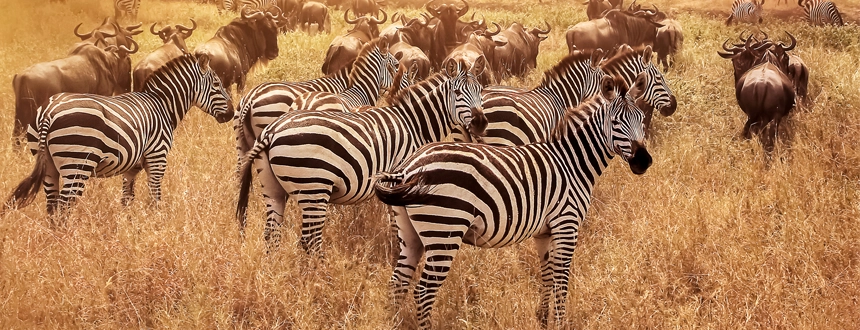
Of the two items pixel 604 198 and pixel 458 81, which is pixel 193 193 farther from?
pixel 604 198

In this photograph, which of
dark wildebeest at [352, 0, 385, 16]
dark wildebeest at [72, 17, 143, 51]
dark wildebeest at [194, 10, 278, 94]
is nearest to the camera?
dark wildebeest at [72, 17, 143, 51]

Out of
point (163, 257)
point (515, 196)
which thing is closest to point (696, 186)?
point (515, 196)

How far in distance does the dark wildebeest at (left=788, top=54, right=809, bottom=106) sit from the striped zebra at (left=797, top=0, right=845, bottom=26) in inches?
297

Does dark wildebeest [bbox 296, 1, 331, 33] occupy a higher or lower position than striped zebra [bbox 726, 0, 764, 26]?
higher

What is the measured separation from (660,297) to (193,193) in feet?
12.1

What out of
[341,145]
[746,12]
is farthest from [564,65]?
[746,12]

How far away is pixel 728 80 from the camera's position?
1168cm

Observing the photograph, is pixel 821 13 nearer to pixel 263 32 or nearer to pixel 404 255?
pixel 263 32

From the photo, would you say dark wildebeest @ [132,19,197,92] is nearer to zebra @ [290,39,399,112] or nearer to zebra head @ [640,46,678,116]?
zebra @ [290,39,399,112]

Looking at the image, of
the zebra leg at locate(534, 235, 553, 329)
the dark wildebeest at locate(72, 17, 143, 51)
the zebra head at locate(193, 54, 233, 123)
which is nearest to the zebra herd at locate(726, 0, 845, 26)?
the dark wildebeest at locate(72, 17, 143, 51)

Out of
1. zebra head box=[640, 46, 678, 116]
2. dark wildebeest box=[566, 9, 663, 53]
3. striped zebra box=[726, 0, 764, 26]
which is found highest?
zebra head box=[640, 46, 678, 116]

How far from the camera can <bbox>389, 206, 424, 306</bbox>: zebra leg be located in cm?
436

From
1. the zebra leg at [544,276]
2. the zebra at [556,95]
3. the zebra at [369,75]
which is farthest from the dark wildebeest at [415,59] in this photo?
the zebra leg at [544,276]

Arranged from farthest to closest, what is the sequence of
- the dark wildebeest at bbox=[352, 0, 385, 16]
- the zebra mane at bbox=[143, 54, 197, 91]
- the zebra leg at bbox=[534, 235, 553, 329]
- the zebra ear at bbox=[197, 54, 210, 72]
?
the dark wildebeest at bbox=[352, 0, 385, 16]
the zebra ear at bbox=[197, 54, 210, 72]
the zebra mane at bbox=[143, 54, 197, 91]
the zebra leg at bbox=[534, 235, 553, 329]
